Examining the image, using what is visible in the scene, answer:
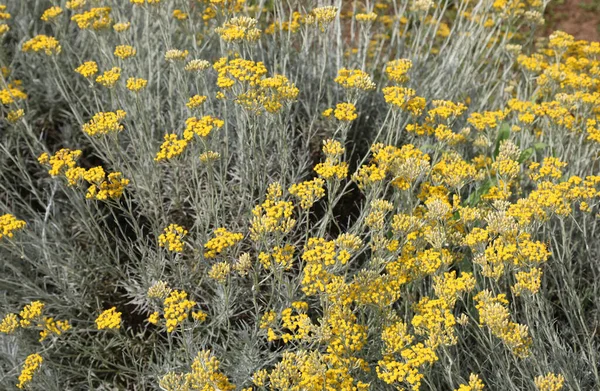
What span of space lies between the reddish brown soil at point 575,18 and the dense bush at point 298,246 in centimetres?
275

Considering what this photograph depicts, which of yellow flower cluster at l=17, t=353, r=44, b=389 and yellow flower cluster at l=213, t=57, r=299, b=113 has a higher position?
yellow flower cluster at l=213, t=57, r=299, b=113

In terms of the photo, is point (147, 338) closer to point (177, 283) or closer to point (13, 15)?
point (177, 283)

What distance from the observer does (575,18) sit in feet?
22.5

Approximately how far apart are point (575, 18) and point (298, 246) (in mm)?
5321

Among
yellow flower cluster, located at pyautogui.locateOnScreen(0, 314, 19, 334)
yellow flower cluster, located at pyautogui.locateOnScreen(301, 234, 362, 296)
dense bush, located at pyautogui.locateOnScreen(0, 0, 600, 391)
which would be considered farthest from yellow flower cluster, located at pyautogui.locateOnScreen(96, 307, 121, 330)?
yellow flower cluster, located at pyautogui.locateOnScreen(301, 234, 362, 296)

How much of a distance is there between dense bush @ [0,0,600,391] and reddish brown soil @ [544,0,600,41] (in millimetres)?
2754

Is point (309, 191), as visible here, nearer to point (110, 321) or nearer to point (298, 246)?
point (298, 246)

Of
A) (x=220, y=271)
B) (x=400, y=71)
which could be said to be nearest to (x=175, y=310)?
(x=220, y=271)

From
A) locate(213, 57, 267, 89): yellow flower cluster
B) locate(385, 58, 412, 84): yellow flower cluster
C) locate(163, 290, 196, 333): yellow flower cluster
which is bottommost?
locate(163, 290, 196, 333): yellow flower cluster

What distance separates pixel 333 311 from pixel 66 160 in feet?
4.29

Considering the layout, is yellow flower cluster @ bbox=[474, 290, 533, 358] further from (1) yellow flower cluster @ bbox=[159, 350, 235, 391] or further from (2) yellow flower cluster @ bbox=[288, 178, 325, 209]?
(1) yellow flower cluster @ bbox=[159, 350, 235, 391]

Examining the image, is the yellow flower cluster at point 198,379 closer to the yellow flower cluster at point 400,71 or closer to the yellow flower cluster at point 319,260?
the yellow flower cluster at point 319,260

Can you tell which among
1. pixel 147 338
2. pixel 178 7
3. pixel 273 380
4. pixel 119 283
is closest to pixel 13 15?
pixel 178 7

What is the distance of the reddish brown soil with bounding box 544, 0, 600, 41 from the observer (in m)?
6.61
